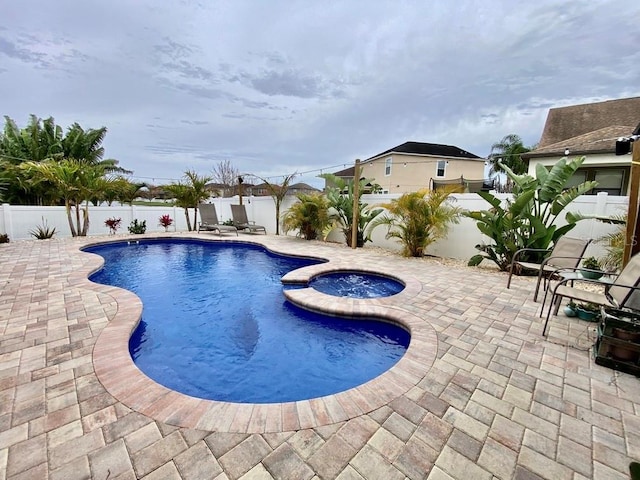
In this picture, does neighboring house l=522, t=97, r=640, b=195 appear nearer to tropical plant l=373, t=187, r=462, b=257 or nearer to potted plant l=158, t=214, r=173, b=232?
tropical plant l=373, t=187, r=462, b=257

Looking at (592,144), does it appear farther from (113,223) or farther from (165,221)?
(113,223)

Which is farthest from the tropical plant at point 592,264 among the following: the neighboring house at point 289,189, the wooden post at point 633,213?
the neighboring house at point 289,189

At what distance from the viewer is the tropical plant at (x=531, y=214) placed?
636 cm

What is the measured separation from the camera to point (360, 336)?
4.41m

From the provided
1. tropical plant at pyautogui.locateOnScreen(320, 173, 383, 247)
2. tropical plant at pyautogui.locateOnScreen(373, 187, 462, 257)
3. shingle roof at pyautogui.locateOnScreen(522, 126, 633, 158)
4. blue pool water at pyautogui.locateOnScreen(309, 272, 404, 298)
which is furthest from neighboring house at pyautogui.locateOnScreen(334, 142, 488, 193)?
blue pool water at pyautogui.locateOnScreen(309, 272, 404, 298)

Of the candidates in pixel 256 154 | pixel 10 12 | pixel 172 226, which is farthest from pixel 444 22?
pixel 256 154

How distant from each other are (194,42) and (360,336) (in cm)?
1259

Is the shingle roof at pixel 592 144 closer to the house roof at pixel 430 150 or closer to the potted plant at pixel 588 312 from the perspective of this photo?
the potted plant at pixel 588 312

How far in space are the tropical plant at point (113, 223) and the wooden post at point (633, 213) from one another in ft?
55.4

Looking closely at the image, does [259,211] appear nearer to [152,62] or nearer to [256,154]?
[152,62]

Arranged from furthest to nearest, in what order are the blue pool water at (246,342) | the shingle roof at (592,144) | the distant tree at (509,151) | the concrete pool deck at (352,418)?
A: the distant tree at (509,151)
the shingle roof at (592,144)
the blue pool water at (246,342)
the concrete pool deck at (352,418)

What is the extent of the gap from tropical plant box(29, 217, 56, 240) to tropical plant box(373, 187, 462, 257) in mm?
13965

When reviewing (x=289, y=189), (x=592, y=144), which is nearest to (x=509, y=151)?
(x=592, y=144)

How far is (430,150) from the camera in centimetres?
2441
